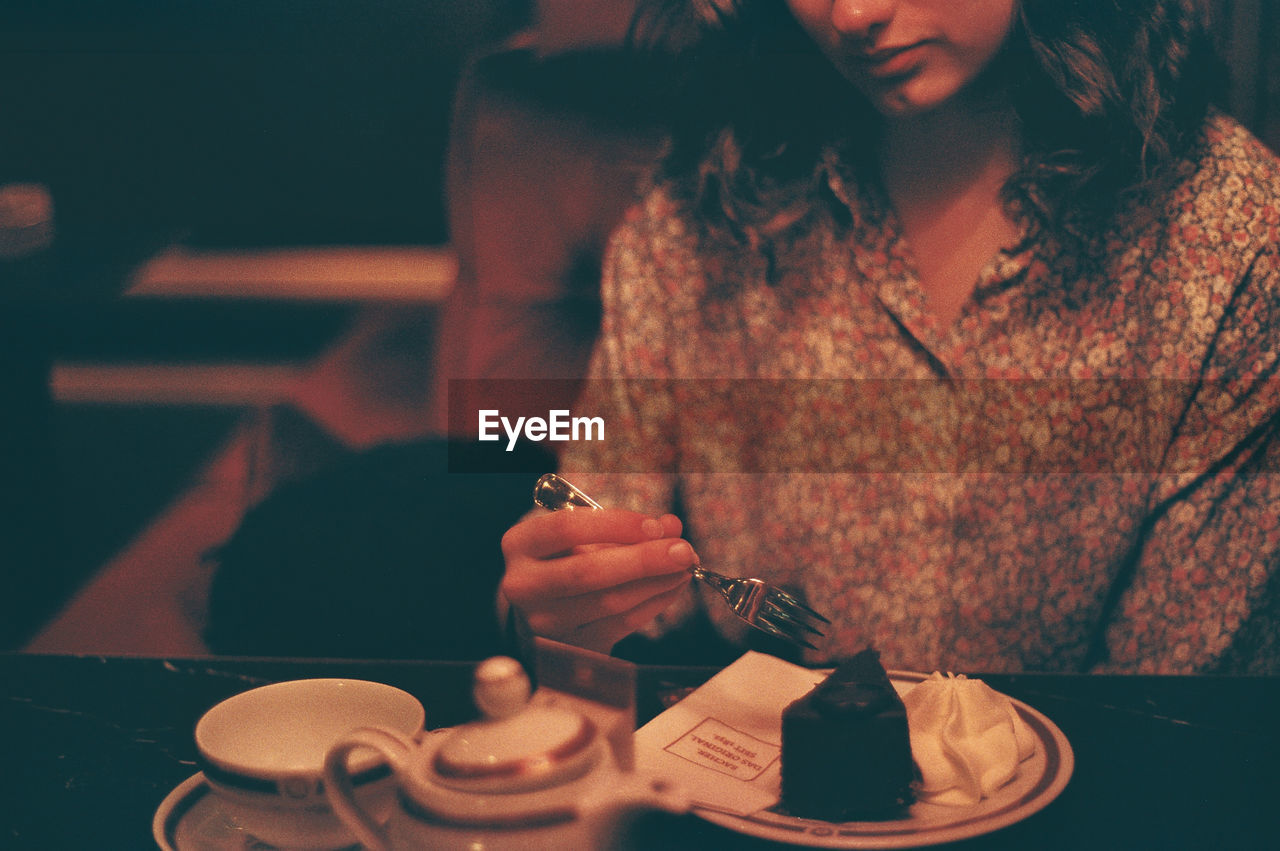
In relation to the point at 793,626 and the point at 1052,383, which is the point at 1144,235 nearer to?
the point at 1052,383

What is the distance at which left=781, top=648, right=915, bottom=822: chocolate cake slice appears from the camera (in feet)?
2.27

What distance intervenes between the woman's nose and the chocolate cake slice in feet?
2.32

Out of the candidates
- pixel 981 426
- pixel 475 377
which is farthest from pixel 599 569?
pixel 981 426

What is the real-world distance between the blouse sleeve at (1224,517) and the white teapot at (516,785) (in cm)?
86

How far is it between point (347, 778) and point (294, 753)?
0.18 meters

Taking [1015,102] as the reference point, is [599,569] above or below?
below

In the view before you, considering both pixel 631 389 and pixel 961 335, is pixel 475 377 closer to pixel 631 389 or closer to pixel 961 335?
pixel 631 389

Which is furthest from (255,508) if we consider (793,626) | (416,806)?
(416,806)

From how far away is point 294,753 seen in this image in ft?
2.33

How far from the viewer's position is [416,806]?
1.67ft

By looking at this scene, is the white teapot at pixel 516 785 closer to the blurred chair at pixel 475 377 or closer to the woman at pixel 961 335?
the woman at pixel 961 335

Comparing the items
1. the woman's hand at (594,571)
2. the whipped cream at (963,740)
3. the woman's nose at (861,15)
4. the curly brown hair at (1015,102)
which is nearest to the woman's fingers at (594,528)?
the woman's hand at (594,571)

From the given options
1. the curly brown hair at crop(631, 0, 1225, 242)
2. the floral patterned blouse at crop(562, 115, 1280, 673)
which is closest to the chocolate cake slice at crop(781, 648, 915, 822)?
the floral patterned blouse at crop(562, 115, 1280, 673)

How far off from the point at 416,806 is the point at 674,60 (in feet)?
2.84
